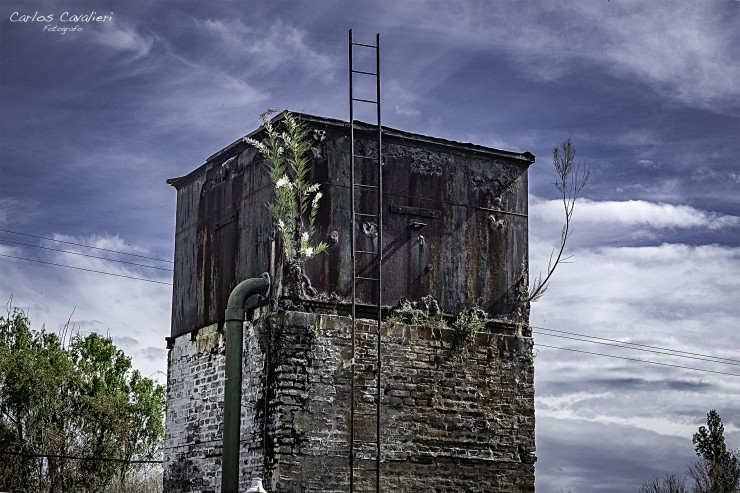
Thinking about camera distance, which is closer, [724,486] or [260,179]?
Result: [260,179]

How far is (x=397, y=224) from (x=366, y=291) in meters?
1.30

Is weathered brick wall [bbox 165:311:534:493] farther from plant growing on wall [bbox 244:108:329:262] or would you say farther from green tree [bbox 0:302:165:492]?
green tree [bbox 0:302:165:492]

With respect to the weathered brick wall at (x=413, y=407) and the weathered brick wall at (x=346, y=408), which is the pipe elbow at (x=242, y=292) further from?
the weathered brick wall at (x=413, y=407)

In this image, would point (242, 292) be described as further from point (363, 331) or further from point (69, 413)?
point (69, 413)

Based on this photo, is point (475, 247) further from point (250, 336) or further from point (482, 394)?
point (250, 336)

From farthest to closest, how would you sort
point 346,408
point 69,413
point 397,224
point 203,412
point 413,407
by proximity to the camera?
point 69,413 < point 203,412 < point 397,224 < point 413,407 < point 346,408

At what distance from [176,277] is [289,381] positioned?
476 centimetres

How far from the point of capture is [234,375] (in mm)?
15977

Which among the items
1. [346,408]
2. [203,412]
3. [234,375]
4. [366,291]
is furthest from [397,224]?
[203,412]

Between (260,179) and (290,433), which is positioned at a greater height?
(260,179)

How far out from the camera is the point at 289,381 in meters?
15.4

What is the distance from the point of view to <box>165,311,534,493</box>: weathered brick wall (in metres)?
15.4

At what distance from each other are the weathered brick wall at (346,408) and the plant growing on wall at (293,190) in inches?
42.8

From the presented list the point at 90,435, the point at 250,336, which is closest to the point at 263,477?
the point at 250,336
